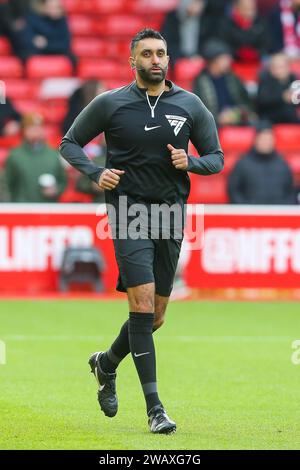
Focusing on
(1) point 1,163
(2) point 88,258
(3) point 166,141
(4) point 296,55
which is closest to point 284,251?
(2) point 88,258

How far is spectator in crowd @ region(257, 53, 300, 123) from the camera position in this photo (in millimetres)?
18406

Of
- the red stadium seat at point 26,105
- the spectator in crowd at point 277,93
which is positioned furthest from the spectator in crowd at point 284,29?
the red stadium seat at point 26,105

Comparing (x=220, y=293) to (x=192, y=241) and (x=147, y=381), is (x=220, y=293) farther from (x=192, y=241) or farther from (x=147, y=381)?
(x=147, y=381)

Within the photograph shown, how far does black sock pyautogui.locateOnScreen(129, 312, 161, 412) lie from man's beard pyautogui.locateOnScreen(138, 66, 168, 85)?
4.60ft

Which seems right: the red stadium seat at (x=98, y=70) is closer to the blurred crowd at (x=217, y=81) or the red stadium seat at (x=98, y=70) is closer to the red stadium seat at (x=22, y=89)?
the blurred crowd at (x=217, y=81)

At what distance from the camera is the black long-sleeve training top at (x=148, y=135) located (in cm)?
777

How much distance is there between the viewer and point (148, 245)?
7754 mm

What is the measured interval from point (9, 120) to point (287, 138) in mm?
3996

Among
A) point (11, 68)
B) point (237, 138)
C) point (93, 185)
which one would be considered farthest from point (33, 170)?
point (11, 68)

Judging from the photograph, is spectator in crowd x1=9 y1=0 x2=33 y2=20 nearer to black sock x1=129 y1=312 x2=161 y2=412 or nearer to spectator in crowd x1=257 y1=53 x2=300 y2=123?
spectator in crowd x1=257 y1=53 x2=300 y2=123

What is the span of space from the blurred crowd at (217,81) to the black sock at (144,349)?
863 centimetres

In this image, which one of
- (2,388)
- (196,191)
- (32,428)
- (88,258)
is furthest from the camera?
(196,191)

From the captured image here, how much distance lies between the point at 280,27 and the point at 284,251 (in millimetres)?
5449

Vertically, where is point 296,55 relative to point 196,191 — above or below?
above
